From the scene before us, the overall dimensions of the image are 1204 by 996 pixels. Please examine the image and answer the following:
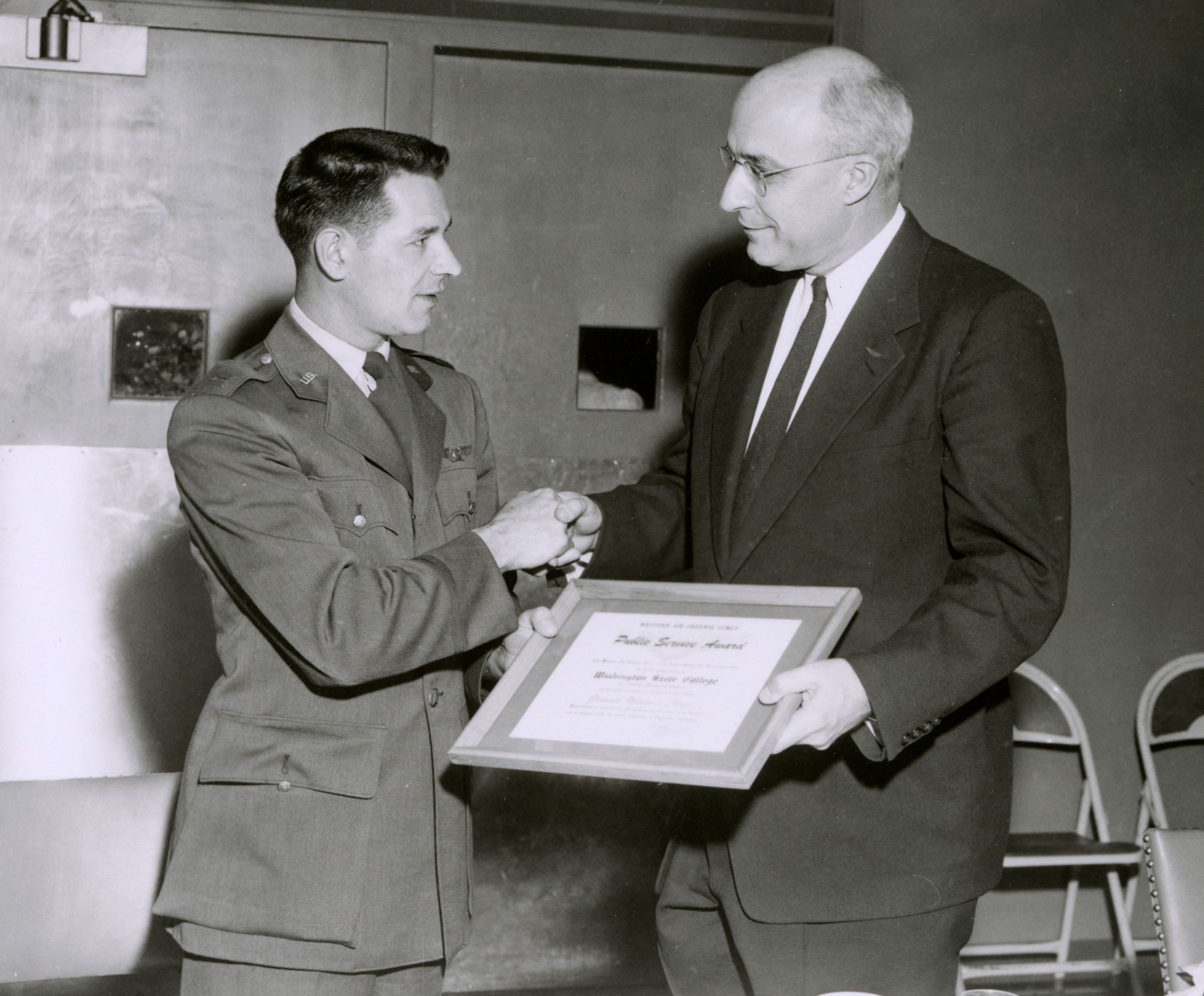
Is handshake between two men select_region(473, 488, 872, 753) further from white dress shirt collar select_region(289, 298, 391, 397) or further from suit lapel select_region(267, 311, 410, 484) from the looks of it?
white dress shirt collar select_region(289, 298, 391, 397)

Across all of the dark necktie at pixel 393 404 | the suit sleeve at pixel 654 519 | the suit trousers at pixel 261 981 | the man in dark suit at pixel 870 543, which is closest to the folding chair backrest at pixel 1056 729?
the suit sleeve at pixel 654 519

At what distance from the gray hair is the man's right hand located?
2.74 ft

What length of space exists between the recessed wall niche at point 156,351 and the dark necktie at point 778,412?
2446 millimetres

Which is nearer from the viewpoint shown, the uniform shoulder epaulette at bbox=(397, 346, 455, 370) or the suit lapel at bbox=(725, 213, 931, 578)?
the suit lapel at bbox=(725, 213, 931, 578)

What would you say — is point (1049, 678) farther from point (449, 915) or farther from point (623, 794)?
point (449, 915)

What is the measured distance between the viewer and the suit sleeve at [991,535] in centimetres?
214

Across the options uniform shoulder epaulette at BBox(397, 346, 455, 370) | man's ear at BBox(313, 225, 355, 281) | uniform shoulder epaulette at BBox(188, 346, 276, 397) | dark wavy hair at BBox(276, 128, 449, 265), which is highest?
dark wavy hair at BBox(276, 128, 449, 265)

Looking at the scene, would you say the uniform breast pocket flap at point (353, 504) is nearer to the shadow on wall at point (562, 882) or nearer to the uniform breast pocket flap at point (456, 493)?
the uniform breast pocket flap at point (456, 493)

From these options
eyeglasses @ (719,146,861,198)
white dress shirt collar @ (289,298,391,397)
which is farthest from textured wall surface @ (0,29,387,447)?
eyeglasses @ (719,146,861,198)

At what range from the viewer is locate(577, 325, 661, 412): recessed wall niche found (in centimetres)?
456

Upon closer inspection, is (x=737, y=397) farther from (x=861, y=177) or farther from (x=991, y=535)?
(x=991, y=535)

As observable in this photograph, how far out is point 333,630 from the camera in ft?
7.20

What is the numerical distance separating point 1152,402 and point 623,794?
2.30 meters

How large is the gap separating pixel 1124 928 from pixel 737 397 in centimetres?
290
